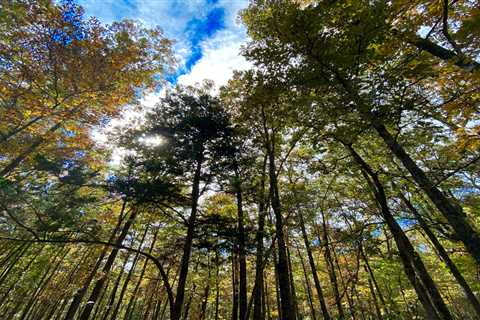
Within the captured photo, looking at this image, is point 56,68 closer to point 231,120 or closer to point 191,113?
point 191,113

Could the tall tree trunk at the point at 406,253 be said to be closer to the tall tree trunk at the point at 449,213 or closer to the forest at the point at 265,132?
the forest at the point at 265,132

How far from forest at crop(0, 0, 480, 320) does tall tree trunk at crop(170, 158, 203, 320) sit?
5cm

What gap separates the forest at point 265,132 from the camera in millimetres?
3916

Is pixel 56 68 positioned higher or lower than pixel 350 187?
higher

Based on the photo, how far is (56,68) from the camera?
7.04m

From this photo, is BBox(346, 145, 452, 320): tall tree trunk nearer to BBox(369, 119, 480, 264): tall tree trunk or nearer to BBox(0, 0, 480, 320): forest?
BBox(0, 0, 480, 320): forest

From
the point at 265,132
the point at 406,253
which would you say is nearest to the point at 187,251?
the point at 265,132

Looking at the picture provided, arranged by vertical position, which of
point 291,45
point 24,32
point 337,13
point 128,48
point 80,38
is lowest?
point 291,45

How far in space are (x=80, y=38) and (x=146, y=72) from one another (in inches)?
95.0

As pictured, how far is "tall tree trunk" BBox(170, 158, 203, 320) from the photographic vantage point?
623cm

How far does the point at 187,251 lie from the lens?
711 cm

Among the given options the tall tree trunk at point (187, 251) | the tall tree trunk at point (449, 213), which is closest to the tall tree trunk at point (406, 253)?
the tall tree trunk at point (449, 213)

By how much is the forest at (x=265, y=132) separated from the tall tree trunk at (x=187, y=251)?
0.16 ft

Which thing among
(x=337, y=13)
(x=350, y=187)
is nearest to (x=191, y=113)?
(x=337, y=13)
